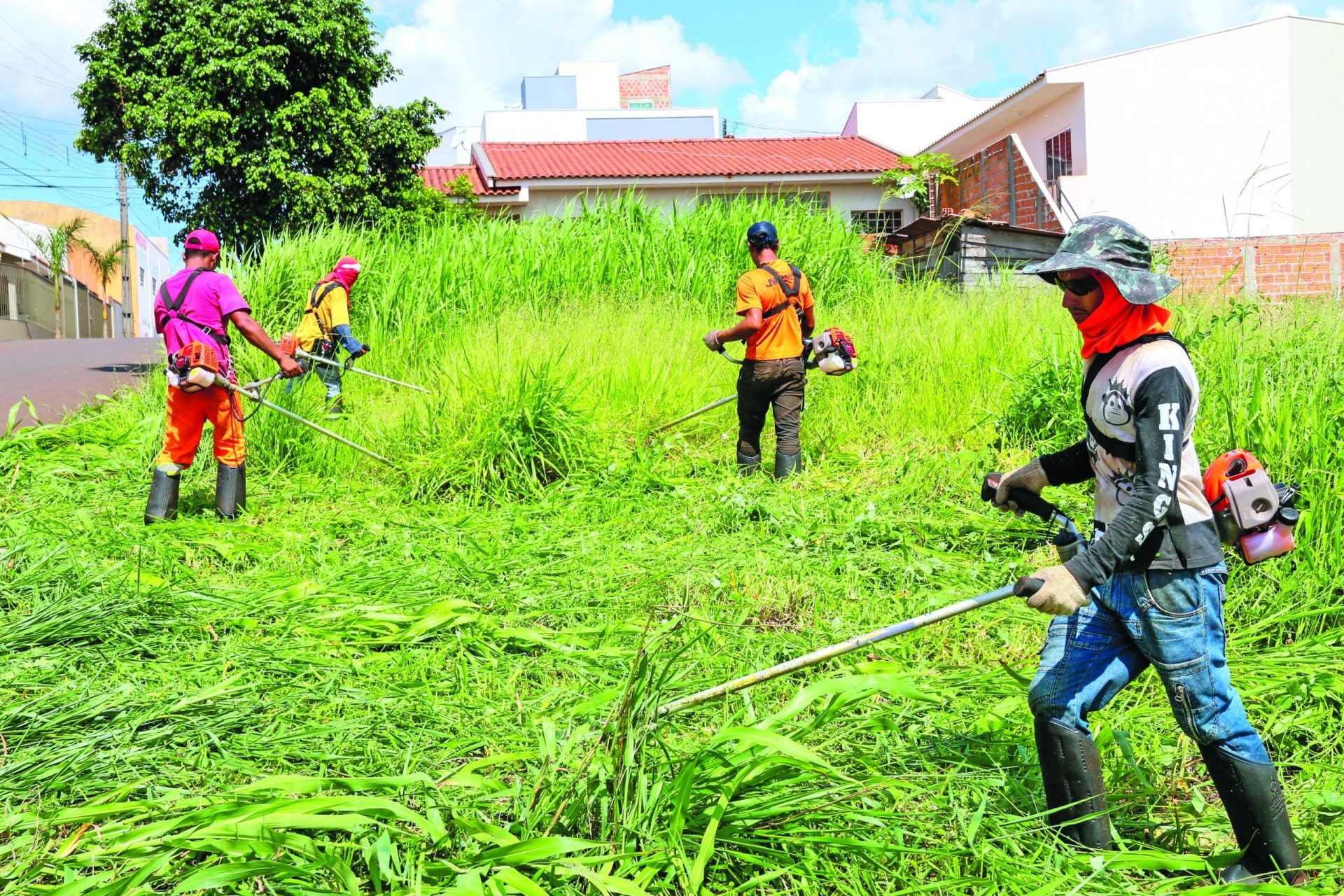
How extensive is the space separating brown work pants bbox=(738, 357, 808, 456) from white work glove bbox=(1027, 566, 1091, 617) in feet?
15.6

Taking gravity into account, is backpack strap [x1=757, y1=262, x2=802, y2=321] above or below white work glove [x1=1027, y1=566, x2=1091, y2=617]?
above

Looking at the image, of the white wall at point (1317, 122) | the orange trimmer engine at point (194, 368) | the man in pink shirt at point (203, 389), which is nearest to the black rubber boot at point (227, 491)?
the man in pink shirt at point (203, 389)

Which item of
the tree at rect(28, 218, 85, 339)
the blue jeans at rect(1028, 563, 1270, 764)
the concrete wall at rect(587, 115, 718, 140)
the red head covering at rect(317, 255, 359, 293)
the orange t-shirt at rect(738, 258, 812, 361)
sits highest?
the concrete wall at rect(587, 115, 718, 140)

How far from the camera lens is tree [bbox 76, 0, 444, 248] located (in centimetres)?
1392

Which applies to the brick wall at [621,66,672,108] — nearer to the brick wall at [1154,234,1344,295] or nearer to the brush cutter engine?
the brick wall at [1154,234,1344,295]

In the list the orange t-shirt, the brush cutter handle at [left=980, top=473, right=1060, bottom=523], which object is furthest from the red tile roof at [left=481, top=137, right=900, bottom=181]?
the brush cutter handle at [left=980, top=473, right=1060, bottom=523]

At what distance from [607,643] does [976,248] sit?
10.5 m

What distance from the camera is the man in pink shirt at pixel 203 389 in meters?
6.25

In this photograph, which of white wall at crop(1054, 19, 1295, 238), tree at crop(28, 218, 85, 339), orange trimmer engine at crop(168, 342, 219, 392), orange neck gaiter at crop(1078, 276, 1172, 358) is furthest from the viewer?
tree at crop(28, 218, 85, 339)

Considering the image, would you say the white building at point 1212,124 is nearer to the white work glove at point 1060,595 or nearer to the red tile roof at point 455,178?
the red tile roof at point 455,178

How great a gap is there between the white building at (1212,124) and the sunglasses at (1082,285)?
699 inches

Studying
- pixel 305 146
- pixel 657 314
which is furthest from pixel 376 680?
pixel 305 146

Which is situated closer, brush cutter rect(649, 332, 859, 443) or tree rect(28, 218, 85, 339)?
brush cutter rect(649, 332, 859, 443)

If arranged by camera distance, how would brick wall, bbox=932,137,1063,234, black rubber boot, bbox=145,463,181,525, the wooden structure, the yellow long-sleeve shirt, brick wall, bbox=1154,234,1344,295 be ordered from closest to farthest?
black rubber boot, bbox=145,463,181,525, the yellow long-sleeve shirt, the wooden structure, brick wall, bbox=1154,234,1344,295, brick wall, bbox=932,137,1063,234
